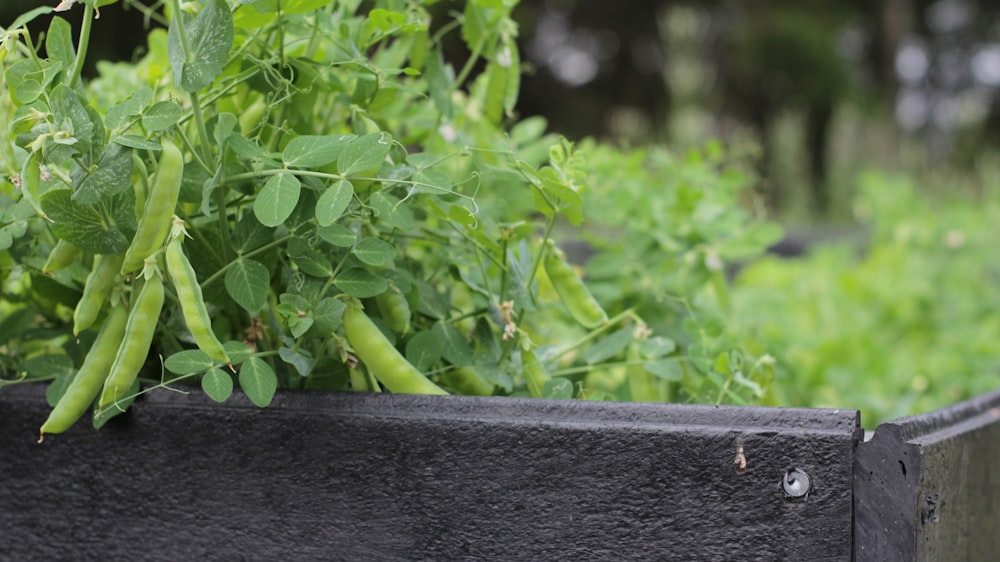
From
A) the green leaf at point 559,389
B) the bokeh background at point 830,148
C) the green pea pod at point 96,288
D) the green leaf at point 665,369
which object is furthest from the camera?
the bokeh background at point 830,148

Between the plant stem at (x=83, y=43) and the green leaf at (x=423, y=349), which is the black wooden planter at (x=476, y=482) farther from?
the plant stem at (x=83, y=43)

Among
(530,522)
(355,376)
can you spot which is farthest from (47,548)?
(530,522)

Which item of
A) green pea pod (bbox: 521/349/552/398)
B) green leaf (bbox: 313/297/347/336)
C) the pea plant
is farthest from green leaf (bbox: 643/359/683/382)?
green leaf (bbox: 313/297/347/336)

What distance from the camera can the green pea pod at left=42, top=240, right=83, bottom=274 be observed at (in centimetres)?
84

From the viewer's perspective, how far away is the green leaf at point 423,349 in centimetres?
90

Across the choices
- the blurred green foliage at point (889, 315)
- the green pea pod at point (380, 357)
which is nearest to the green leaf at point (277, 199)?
the green pea pod at point (380, 357)

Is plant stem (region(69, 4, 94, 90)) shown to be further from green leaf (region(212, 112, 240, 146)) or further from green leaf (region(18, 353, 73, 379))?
green leaf (region(18, 353, 73, 379))

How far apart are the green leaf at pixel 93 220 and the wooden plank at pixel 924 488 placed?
57 cm

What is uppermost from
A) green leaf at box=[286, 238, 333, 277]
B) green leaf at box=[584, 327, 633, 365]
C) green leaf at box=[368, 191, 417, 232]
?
green leaf at box=[368, 191, 417, 232]

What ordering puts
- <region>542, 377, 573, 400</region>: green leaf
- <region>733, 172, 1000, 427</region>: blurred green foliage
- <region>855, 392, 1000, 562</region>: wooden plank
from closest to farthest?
<region>855, 392, 1000, 562</region>: wooden plank
<region>542, 377, 573, 400</region>: green leaf
<region>733, 172, 1000, 427</region>: blurred green foliage

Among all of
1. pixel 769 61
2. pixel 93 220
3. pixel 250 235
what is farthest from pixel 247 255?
pixel 769 61

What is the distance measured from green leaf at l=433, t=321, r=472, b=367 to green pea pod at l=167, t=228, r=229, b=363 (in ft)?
0.72

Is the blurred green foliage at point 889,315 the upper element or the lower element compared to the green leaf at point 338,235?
lower

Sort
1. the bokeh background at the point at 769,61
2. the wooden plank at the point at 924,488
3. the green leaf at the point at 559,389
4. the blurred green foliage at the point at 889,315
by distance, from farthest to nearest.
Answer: the bokeh background at the point at 769,61 < the blurred green foliage at the point at 889,315 < the green leaf at the point at 559,389 < the wooden plank at the point at 924,488
